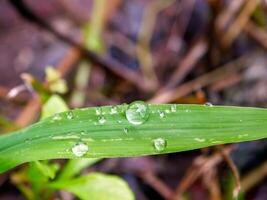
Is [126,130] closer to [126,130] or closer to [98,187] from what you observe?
[126,130]

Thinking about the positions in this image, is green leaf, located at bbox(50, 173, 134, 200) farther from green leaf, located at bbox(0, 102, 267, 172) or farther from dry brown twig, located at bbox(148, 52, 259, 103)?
dry brown twig, located at bbox(148, 52, 259, 103)

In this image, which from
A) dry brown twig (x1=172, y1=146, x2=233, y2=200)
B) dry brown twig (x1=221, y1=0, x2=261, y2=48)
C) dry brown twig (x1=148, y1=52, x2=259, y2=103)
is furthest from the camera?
dry brown twig (x1=221, y1=0, x2=261, y2=48)

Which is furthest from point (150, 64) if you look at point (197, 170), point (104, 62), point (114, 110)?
point (114, 110)

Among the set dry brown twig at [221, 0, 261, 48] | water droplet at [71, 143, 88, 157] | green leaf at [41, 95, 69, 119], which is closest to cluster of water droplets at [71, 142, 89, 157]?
water droplet at [71, 143, 88, 157]

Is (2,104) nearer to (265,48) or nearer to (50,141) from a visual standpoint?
(50,141)

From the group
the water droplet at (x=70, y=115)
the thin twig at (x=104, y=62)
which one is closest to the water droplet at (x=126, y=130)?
the water droplet at (x=70, y=115)
